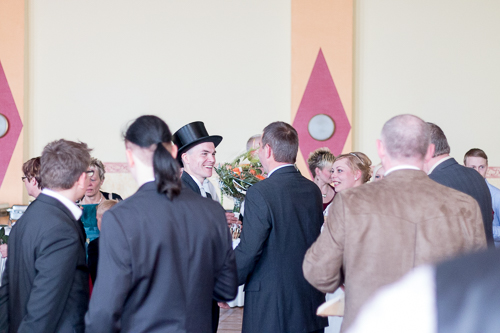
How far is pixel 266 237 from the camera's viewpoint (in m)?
2.71

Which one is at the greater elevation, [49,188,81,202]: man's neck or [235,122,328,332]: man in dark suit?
[49,188,81,202]: man's neck

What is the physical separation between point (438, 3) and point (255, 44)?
8.16 feet

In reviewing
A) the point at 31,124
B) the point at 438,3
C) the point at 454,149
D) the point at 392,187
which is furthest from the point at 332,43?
the point at 392,187

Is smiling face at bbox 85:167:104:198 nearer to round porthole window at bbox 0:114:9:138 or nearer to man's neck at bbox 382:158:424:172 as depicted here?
man's neck at bbox 382:158:424:172

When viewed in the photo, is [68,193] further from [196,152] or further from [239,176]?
[239,176]

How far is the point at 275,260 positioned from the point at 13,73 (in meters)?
5.76

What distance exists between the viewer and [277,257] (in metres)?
2.73

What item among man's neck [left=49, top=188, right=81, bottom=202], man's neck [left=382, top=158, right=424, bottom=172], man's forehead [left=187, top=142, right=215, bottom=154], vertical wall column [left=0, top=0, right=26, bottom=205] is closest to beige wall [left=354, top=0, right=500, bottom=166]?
man's forehead [left=187, top=142, right=215, bottom=154]

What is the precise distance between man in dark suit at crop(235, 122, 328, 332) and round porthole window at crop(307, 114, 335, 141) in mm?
3990

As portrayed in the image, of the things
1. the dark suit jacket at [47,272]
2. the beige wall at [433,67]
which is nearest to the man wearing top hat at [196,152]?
the dark suit jacket at [47,272]

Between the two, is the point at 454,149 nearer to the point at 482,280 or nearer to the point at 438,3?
the point at 438,3

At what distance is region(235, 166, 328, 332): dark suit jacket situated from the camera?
269 cm

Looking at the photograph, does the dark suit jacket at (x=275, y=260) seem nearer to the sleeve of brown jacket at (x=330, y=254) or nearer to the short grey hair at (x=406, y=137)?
the sleeve of brown jacket at (x=330, y=254)

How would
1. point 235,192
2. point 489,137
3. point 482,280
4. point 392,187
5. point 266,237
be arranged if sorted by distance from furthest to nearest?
point 489,137, point 235,192, point 266,237, point 392,187, point 482,280
